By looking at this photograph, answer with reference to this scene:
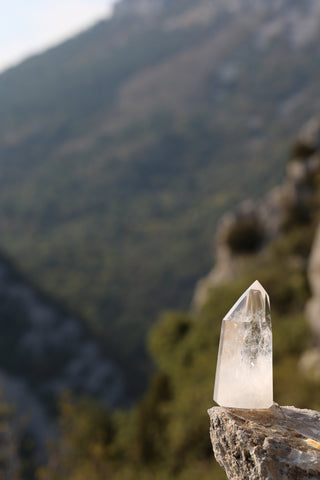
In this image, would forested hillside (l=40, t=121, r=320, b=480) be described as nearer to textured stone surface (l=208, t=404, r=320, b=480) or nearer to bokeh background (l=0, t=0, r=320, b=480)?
bokeh background (l=0, t=0, r=320, b=480)

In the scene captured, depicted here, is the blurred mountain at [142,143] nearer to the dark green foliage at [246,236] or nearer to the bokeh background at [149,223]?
the bokeh background at [149,223]

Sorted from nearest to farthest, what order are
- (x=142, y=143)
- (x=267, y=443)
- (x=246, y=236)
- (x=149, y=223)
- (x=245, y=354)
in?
(x=267, y=443)
(x=245, y=354)
(x=246, y=236)
(x=149, y=223)
(x=142, y=143)

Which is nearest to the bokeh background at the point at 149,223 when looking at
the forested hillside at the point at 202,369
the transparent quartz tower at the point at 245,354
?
the forested hillside at the point at 202,369

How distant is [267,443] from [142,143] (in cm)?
9854

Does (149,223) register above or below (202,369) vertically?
above

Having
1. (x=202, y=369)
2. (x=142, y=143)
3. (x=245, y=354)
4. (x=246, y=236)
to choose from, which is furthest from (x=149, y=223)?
(x=245, y=354)

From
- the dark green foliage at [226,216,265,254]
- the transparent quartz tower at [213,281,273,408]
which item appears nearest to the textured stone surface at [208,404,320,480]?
the transparent quartz tower at [213,281,273,408]

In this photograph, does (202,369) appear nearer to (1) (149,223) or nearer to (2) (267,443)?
(2) (267,443)

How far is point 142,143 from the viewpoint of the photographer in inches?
3878

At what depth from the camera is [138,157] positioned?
93562mm

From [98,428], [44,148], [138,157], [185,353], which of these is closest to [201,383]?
[185,353]

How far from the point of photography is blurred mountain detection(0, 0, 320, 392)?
56.9 metres

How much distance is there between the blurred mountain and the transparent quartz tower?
35381mm

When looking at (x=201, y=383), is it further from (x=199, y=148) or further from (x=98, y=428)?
(x=199, y=148)
